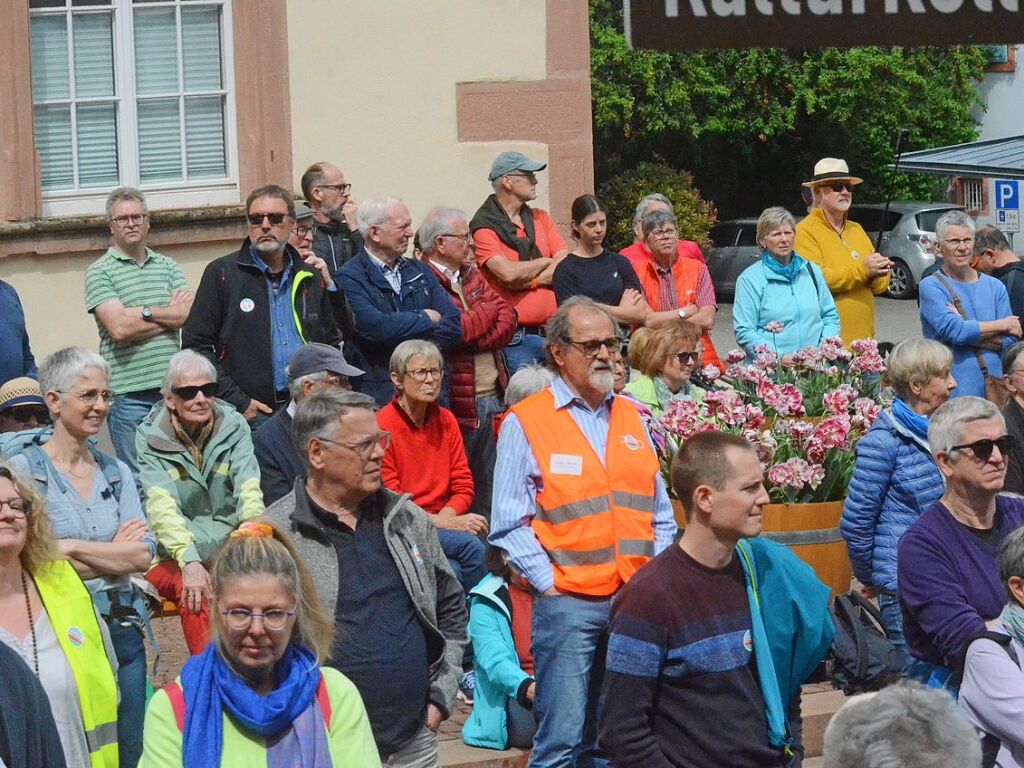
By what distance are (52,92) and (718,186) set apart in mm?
27638

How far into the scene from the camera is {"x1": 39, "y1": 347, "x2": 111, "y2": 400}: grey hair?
22.8ft

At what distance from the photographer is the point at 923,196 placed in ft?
126

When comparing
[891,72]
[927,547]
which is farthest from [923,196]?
[927,547]

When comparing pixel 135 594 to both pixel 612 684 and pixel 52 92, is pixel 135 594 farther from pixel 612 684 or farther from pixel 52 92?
pixel 52 92

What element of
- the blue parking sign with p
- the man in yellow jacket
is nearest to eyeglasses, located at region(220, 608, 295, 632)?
the man in yellow jacket

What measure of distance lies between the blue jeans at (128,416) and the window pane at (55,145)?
10.2 ft

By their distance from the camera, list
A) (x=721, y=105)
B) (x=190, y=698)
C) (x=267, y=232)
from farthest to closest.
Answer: (x=721, y=105) → (x=267, y=232) → (x=190, y=698)

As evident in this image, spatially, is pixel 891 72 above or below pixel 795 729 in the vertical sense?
above

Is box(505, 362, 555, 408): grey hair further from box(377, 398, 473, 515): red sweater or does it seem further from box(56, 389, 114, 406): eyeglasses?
box(56, 389, 114, 406): eyeglasses

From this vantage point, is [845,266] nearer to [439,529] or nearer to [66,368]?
[439,529]

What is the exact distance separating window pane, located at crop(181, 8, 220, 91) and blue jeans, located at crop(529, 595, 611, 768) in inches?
268

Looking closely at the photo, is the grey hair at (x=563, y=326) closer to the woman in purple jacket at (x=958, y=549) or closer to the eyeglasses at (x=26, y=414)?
the woman in purple jacket at (x=958, y=549)

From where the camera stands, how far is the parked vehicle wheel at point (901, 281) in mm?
31641

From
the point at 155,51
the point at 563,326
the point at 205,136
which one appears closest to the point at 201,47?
the point at 155,51
